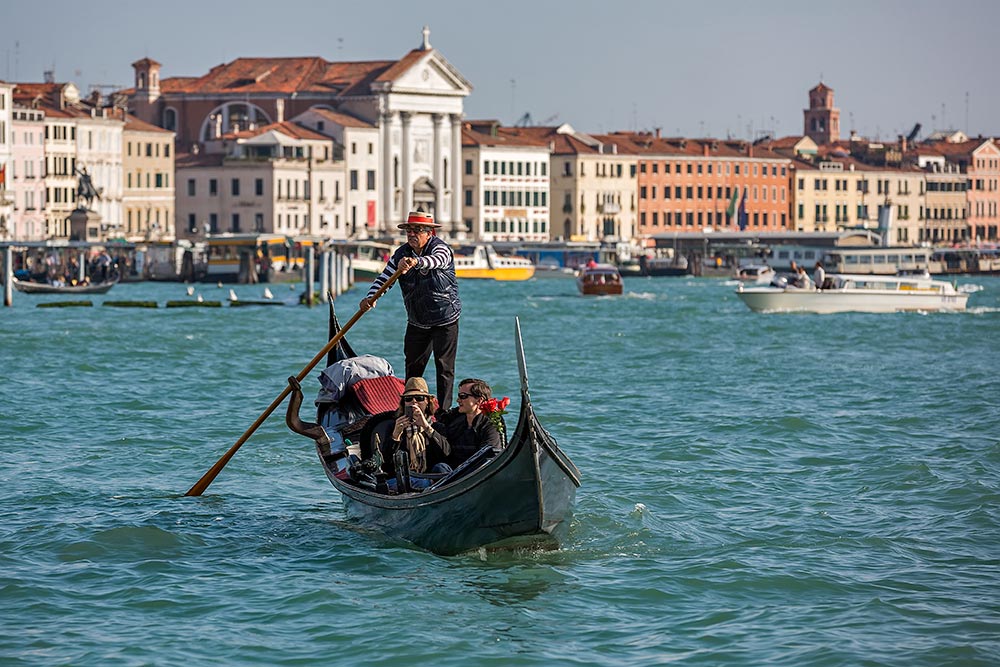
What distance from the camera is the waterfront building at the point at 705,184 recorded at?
8688cm

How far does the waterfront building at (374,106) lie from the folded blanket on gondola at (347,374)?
2569 inches

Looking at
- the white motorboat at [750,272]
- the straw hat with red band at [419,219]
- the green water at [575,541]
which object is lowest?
the green water at [575,541]

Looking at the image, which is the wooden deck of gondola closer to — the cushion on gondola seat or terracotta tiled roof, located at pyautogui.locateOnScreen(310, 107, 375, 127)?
the cushion on gondola seat

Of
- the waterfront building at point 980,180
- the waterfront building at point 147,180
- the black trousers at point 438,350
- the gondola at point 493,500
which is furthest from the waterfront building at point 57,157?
the gondola at point 493,500

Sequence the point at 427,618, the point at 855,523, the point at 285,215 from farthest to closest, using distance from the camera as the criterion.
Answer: the point at 285,215 < the point at 855,523 < the point at 427,618

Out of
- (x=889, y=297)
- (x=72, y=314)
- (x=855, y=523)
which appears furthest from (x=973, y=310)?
(x=855, y=523)

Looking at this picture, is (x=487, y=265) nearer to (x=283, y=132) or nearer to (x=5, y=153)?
(x=283, y=132)

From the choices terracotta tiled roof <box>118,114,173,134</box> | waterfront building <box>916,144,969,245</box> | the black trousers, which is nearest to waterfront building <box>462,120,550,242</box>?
terracotta tiled roof <box>118,114,173,134</box>

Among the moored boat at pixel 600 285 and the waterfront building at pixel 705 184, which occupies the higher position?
the waterfront building at pixel 705 184

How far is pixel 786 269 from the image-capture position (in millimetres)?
72500

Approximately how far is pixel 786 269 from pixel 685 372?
50407 mm

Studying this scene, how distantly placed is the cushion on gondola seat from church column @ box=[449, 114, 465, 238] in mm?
67159

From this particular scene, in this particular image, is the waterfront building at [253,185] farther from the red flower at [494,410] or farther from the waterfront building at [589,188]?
the red flower at [494,410]

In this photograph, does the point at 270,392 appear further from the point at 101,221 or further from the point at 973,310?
the point at 101,221
